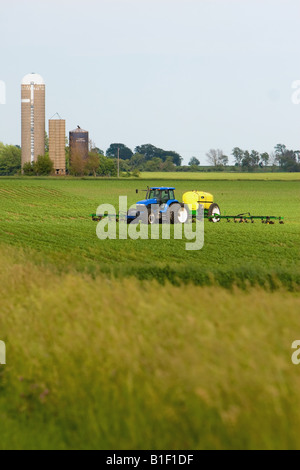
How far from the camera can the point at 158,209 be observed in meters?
36.4

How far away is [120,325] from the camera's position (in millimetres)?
8594

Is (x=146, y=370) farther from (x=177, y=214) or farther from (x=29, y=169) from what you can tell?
(x=29, y=169)

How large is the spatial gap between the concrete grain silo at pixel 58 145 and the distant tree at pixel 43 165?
10963 millimetres

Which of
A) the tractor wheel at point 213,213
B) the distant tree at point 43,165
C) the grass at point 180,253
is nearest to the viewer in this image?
the grass at point 180,253

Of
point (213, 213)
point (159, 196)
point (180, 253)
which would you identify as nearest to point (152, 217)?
point (159, 196)

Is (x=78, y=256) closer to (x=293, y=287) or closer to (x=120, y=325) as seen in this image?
(x=293, y=287)

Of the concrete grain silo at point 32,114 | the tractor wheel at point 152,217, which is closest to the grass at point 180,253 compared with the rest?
the tractor wheel at point 152,217

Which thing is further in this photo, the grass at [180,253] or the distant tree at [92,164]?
the distant tree at [92,164]

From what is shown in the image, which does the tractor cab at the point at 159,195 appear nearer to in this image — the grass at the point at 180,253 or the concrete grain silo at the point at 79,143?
the grass at the point at 180,253

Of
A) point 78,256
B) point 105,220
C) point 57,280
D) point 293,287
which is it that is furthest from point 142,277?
point 105,220

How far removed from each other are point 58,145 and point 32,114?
10.1 meters

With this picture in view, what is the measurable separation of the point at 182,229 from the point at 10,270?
70.9 feet

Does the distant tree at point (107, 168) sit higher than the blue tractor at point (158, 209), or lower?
higher

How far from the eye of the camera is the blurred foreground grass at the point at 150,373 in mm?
6426
